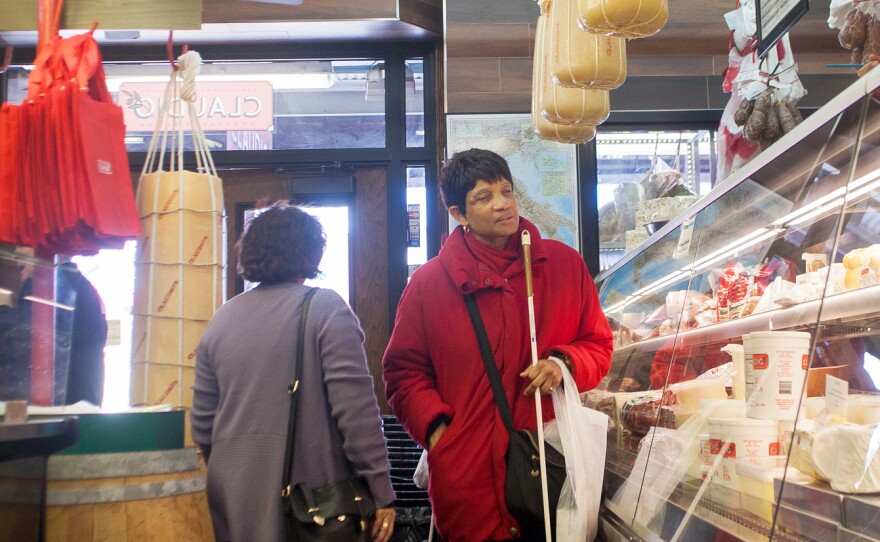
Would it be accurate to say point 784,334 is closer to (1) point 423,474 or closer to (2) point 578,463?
(2) point 578,463

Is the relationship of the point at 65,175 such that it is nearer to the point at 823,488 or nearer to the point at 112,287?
the point at 823,488

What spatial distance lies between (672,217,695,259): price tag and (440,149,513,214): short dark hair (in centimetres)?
55

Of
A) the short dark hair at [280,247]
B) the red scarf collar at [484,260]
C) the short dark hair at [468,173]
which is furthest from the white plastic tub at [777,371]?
the short dark hair at [280,247]

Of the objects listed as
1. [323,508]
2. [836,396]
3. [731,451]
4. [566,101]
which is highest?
[566,101]

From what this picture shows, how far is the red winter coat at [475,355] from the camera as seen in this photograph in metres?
2.30

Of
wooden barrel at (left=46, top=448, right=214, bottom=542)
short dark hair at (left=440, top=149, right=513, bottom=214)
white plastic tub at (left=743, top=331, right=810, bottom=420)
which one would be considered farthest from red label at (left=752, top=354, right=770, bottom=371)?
wooden barrel at (left=46, top=448, right=214, bottom=542)

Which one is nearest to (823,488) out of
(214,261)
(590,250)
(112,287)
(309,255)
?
(309,255)

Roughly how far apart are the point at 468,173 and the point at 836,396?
1339 mm

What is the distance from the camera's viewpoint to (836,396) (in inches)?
57.2

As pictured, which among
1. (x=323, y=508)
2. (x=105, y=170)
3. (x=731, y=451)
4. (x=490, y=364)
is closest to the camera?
(x=731, y=451)

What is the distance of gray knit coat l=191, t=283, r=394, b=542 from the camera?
228 centimetres

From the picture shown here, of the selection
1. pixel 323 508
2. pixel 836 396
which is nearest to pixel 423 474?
pixel 323 508

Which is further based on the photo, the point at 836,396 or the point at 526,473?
the point at 526,473

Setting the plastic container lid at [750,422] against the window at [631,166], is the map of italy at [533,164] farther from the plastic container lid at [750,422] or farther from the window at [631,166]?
the plastic container lid at [750,422]
